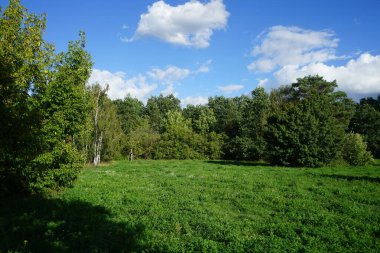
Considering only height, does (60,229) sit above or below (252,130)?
below

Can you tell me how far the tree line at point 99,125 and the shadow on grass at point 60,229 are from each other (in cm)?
221

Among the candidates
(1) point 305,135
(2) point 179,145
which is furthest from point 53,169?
(2) point 179,145

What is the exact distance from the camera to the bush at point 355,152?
39.3m

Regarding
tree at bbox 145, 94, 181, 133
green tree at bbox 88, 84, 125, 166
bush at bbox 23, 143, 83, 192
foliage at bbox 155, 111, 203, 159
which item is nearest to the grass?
bush at bbox 23, 143, 83, 192

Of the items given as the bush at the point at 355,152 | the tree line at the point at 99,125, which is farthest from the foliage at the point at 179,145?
the bush at the point at 355,152

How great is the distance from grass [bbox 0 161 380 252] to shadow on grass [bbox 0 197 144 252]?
3 cm

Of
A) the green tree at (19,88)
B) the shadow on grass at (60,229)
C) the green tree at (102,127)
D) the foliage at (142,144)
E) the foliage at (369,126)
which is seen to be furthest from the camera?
the foliage at (369,126)

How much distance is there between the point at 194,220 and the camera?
37.3 feet

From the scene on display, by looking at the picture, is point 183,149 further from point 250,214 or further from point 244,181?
point 250,214

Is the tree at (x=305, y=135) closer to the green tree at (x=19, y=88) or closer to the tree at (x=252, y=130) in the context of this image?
the tree at (x=252, y=130)

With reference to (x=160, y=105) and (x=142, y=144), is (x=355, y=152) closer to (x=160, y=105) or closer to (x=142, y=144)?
(x=142, y=144)

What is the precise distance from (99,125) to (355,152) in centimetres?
3316

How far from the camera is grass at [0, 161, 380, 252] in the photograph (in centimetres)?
909

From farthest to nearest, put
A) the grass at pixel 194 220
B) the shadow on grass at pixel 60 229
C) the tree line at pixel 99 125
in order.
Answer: the tree line at pixel 99 125
the grass at pixel 194 220
the shadow on grass at pixel 60 229
